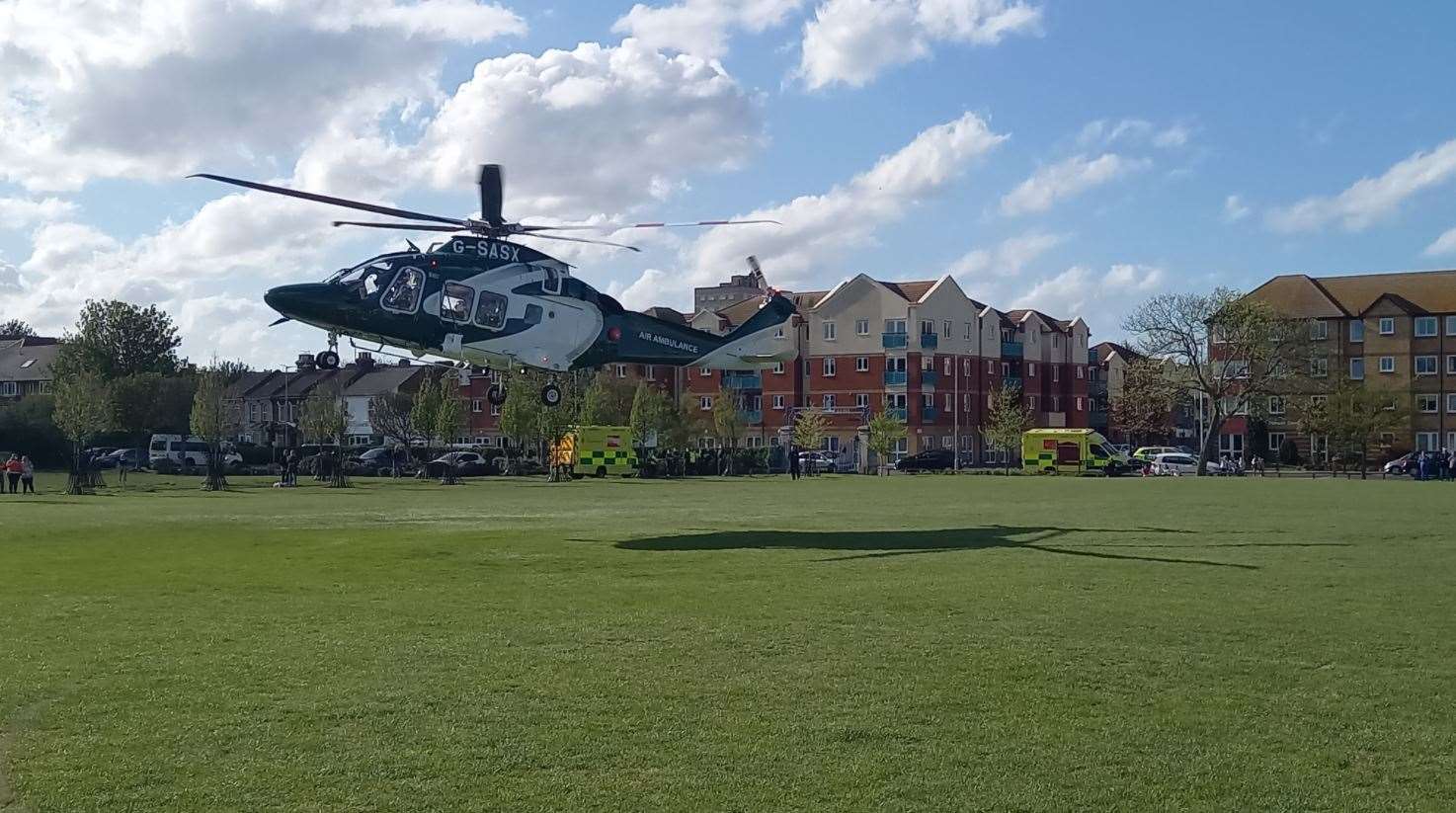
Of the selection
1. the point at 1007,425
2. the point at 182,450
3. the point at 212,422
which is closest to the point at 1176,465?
the point at 1007,425

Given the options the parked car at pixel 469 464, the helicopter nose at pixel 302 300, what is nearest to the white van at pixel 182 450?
the parked car at pixel 469 464

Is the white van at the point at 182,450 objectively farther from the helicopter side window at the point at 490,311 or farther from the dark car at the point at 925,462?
the helicopter side window at the point at 490,311

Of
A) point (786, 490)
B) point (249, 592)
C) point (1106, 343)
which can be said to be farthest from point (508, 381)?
point (1106, 343)

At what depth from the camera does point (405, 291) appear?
23547 millimetres

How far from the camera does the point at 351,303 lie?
917 inches

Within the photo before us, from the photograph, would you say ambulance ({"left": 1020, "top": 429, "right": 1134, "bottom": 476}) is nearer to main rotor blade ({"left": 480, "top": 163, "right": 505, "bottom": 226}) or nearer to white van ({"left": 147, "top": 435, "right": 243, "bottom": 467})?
white van ({"left": 147, "top": 435, "right": 243, "bottom": 467})

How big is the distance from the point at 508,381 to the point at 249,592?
55276 millimetres

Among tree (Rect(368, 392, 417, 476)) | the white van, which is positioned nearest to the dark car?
tree (Rect(368, 392, 417, 476))

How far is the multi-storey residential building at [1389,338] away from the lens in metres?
86.9

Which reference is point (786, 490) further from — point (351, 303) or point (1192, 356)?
point (1192, 356)

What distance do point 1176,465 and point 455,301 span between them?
2308 inches

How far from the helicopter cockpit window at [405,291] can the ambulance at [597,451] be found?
40.9 meters

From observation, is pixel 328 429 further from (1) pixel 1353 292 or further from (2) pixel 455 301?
(1) pixel 1353 292

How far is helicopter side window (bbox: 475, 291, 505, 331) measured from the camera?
24266 mm
